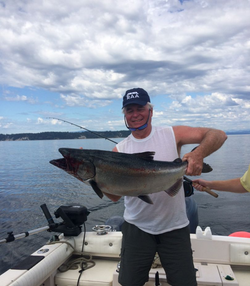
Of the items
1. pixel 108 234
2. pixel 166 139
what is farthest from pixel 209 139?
pixel 108 234

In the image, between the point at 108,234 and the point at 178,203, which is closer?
the point at 178,203

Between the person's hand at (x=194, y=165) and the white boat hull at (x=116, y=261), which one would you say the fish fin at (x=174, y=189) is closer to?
the person's hand at (x=194, y=165)

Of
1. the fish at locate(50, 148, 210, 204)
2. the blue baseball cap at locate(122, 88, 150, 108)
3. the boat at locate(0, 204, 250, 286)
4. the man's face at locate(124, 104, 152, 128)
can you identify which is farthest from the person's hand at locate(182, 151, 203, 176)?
the boat at locate(0, 204, 250, 286)

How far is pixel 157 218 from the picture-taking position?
3.35 meters

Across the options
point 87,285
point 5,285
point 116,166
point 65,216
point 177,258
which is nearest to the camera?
point 116,166

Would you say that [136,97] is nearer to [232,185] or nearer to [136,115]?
[136,115]

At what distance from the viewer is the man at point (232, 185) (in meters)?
3.27

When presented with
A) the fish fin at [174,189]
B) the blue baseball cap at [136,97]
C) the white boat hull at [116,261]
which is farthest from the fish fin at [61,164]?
the white boat hull at [116,261]

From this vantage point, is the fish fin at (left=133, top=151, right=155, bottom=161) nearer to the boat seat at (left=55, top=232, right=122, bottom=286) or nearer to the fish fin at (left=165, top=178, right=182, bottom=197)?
the fish fin at (left=165, top=178, right=182, bottom=197)

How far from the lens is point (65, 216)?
5352mm

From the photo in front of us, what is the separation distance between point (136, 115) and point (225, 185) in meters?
1.65

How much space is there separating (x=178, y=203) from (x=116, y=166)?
104 centimetres

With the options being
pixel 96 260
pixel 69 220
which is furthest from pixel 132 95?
pixel 96 260

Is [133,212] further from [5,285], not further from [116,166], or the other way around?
[5,285]
